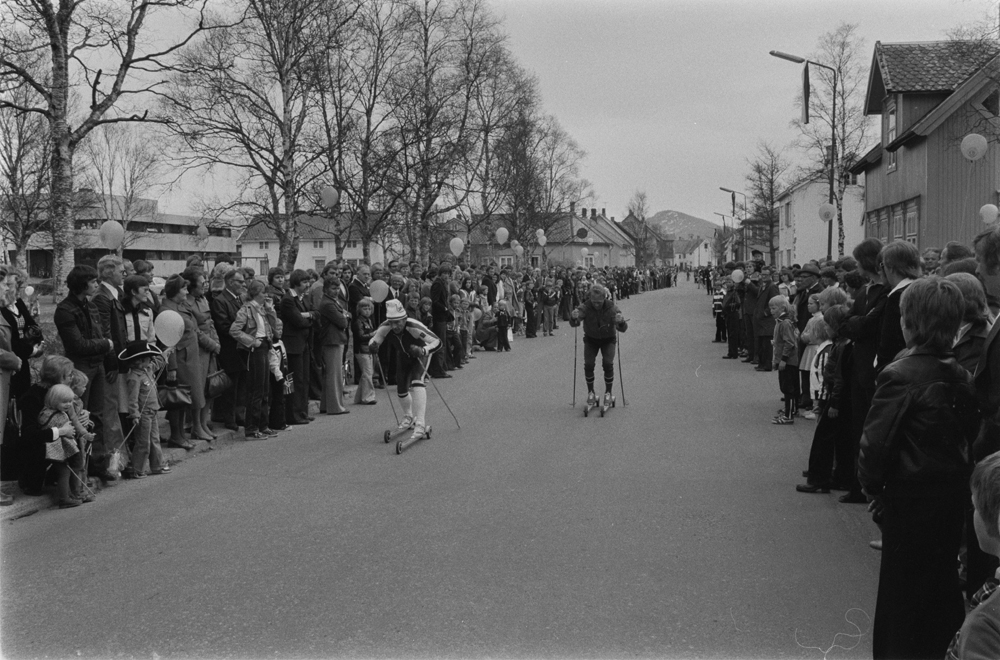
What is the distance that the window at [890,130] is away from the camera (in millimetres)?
29528

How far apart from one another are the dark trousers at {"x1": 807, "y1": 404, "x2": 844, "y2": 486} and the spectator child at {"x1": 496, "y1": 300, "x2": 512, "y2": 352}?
602 inches

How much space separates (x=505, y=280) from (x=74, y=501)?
1929 centimetres

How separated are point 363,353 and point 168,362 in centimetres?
451

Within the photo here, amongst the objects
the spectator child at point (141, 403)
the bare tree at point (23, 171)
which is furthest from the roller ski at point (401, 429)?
the bare tree at point (23, 171)

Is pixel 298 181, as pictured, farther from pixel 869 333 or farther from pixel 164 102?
pixel 869 333

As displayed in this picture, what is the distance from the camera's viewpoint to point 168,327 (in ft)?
28.6

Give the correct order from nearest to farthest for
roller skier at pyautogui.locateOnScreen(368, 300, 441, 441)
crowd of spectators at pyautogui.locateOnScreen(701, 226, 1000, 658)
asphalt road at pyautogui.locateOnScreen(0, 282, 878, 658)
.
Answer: crowd of spectators at pyautogui.locateOnScreen(701, 226, 1000, 658), asphalt road at pyautogui.locateOnScreen(0, 282, 878, 658), roller skier at pyautogui.locateOnScreen(368, 300, 441, 441)

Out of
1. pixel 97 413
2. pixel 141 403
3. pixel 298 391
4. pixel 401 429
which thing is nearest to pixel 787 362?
pixel 401 429

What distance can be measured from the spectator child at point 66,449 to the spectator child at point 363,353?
245 inches

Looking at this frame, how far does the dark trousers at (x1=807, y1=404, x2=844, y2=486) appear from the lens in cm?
768

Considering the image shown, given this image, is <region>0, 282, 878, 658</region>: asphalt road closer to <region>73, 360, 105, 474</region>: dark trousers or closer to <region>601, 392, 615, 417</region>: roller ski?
<region>73, 360, 105, 474</region>: dark trousers

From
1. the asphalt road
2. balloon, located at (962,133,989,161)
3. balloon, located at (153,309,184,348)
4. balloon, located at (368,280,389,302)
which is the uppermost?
balloon, located at (962,133,989,161)

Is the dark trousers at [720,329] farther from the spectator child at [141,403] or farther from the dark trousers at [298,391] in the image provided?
the spectator child at [141,403]

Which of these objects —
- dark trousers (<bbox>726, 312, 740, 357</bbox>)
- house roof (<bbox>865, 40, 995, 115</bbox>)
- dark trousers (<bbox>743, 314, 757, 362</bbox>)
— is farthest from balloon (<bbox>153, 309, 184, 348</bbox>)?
house roof (<bbox>865, 40, 995, 115</bbox>)
